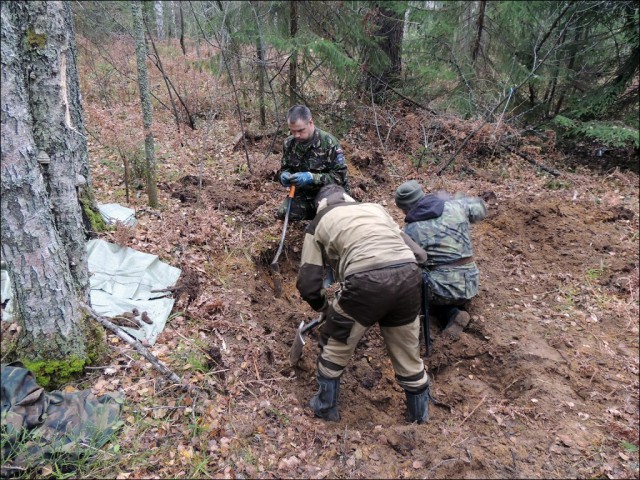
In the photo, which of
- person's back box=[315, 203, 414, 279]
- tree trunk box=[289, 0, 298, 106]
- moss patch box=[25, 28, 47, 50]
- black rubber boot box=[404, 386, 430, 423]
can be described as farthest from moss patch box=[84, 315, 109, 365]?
tree trunk box=[289, 0, 298, 106]

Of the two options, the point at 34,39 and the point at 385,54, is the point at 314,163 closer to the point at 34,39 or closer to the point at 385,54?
the point at 34,39

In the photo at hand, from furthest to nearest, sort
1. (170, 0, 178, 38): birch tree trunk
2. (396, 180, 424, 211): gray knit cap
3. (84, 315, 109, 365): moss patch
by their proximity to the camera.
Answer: (170, 0, 178, 38): birch tree trunk
(396, 180, 424, 211): gray knit cap
(84, 315, 109, 365): moss patch

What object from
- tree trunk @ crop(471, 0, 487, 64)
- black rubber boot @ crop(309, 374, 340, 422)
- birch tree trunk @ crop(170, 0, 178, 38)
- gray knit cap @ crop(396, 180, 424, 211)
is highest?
birch tree trunk @ crop(170, 0, 178, 38)

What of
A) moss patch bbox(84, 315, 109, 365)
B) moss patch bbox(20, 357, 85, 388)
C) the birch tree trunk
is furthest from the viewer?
the birch tree trunk

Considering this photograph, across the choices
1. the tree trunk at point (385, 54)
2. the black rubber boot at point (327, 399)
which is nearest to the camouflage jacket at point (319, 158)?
the black rubber boot at point (327, 399)

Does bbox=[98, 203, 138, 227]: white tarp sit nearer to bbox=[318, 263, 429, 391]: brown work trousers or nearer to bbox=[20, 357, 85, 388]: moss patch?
bbox=[20, 357, 85, 388]: moss patch

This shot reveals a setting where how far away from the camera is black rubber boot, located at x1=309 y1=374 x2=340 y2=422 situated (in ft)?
10.8

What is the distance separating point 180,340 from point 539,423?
120 inches

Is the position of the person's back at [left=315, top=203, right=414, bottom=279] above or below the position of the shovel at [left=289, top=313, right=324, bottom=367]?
above

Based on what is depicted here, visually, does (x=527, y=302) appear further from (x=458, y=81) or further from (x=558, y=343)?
(x=458, y=81)

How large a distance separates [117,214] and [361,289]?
378 cm

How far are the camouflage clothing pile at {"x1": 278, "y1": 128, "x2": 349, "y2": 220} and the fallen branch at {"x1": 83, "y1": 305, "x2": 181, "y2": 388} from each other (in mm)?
2818

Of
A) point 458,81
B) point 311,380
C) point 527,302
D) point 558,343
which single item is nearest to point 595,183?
point 458,81

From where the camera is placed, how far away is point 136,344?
3.26m
